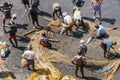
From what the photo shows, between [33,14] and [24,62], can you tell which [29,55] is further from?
[33,14]

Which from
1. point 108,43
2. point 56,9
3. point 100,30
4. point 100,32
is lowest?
point 108,43

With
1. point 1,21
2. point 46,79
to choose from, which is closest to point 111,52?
point 46,79

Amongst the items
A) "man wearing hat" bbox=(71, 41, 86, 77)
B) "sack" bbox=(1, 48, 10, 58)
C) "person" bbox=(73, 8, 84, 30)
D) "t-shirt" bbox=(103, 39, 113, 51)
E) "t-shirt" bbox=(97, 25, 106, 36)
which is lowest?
"sack" bbox=(1, 48, 10, 58)

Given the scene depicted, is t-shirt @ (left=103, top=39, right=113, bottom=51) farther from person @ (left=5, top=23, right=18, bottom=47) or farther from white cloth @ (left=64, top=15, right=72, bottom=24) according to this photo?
person @ (left=5, top=23, right=18, bottom=47)

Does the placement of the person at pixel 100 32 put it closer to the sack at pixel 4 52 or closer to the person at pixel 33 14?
the person at pixel 33 14

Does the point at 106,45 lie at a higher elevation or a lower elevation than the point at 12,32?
lower

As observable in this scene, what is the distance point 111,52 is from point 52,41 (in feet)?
13.6

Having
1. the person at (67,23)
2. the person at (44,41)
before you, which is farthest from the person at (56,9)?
the person at (44,41)

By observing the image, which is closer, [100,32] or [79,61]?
[79,61]

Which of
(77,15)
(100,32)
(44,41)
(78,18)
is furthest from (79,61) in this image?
(77,15)

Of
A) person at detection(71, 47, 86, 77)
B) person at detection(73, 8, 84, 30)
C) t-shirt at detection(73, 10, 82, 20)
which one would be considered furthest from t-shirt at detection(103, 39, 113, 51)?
t-shirt at detection(73, 10, 82, 20)

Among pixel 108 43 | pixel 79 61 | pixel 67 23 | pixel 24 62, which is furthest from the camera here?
pixel 67 23

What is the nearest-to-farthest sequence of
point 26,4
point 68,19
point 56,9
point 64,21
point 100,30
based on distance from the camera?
1. point 100,30
2. point 68,19
3. point 64,21
4. point 56,9
5. point 26,4

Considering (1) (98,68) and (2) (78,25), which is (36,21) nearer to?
(2) (78,25)
